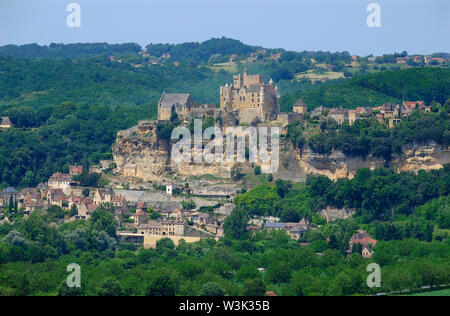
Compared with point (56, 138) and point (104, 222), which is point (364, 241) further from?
point (56, 138)

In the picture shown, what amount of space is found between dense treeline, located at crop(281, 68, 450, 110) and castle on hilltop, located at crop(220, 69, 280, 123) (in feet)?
25.6

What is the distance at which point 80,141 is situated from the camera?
8575cm

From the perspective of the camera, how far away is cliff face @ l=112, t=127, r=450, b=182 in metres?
71.4

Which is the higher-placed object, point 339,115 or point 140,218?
point 339,115

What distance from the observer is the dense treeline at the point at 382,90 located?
8662 centimetres

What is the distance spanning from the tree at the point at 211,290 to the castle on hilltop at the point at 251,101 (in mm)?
22884

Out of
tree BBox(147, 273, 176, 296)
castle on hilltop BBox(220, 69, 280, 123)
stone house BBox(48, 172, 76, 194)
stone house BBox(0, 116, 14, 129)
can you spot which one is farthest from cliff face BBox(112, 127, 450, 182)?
tree BBox(147, 273, 176, 296)

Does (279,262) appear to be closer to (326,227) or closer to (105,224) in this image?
(326,227)

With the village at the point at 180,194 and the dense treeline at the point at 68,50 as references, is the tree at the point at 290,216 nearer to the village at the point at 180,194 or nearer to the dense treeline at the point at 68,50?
the village at the point at 180,194

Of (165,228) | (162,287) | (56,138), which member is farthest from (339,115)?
(162,287)

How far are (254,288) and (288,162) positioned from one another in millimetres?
20121

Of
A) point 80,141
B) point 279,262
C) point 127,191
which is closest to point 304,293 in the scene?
point 279,262

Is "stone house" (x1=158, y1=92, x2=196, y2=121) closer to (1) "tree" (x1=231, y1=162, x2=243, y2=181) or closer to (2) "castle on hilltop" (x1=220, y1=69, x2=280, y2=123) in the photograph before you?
(2) "castle on hilltop" (x1=220, y1=69, x2=280, y2=123)

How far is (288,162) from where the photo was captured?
240 feet
